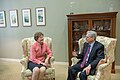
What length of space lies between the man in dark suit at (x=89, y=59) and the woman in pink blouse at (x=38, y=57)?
1.86ft

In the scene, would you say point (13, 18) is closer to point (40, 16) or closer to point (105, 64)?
point (40, 16)

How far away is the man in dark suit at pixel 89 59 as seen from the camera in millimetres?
2975

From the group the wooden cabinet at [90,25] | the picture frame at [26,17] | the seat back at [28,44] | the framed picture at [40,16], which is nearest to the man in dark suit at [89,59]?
the seat back at [28,44]

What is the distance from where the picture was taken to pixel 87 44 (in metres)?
3.29

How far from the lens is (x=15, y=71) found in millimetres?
4727

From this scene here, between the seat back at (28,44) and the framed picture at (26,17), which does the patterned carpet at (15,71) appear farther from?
the framed picture at (26,17)

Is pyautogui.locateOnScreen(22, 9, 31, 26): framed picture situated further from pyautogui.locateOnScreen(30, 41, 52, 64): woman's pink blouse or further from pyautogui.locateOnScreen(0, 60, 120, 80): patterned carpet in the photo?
pyautogui.locateOnScreen(30, 41, 52, 64): woman's pink blouse

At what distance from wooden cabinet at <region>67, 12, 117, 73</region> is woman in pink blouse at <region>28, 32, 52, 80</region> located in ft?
4.08

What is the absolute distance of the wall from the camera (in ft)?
15.5

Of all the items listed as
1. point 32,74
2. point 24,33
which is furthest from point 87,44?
point 24,33

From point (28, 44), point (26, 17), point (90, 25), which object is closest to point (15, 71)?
point (28, 44)

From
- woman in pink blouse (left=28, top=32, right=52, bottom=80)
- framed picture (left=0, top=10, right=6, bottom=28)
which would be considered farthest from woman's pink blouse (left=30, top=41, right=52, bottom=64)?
framed picture (left=0, top=10, right=6, bottom=28)

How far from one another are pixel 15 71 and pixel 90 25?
2.36 meters

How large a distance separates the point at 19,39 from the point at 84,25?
2339mm
